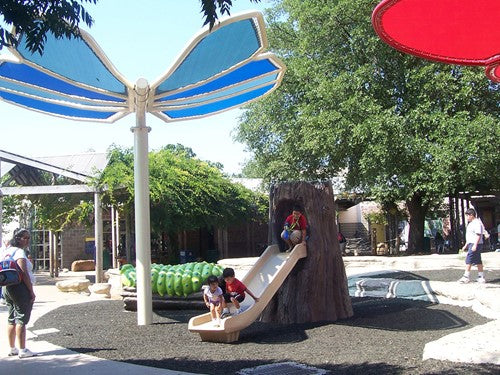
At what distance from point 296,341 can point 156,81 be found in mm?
4665

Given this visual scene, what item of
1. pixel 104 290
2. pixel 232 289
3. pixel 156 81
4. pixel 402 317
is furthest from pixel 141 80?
pixel 104 290

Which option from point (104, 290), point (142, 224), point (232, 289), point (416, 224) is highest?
point (416, 224)

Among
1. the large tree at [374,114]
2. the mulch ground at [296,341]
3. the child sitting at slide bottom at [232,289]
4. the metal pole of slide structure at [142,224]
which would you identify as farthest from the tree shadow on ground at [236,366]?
the large tree at [374,114]

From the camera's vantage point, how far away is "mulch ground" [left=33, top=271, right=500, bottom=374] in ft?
20.7

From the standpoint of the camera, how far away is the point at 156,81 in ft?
31.2

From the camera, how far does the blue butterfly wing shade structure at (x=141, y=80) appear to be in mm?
9094

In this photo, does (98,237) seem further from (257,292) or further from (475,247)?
(475,247)

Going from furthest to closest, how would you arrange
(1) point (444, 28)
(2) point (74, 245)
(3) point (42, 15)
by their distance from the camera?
(2) point (74, 245), (1) point (444, 28), (3) point (42, 15)

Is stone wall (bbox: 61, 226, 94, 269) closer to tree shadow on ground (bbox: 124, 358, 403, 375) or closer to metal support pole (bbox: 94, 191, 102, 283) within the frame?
metal support pole (bbox: 94, 191, 102, 283)

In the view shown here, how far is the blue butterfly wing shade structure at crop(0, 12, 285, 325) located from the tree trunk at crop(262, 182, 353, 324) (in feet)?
7.39

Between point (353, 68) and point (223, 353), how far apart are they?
16947 mm

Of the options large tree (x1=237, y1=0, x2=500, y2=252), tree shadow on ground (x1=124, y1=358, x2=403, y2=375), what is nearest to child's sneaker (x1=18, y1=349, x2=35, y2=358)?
tree shadow on ground (x1=124, y1=358, x2=403, y2=375)

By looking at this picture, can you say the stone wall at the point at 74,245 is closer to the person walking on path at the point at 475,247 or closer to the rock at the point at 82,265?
the rock at the point at 82,265

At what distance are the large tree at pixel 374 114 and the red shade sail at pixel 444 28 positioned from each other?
13.1 m
